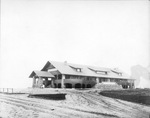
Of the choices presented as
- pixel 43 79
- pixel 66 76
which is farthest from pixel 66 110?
pixel 43 79

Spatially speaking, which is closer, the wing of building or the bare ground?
the bare ground

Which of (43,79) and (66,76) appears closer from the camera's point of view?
(66,76)

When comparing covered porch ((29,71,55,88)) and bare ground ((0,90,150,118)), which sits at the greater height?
covered porch ((29,71,55,88))

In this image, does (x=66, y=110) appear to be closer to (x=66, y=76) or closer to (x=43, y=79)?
(x=66, y=76)

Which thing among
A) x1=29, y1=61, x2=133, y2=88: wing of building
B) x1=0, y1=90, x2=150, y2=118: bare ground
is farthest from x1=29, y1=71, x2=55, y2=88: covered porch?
x1=0, y1=90, x2=150, y2=118: bare ground

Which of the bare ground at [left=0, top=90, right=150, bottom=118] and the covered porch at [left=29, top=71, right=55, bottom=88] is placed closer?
the bare ground at [left=0, top=90, right=150, bottom=118]

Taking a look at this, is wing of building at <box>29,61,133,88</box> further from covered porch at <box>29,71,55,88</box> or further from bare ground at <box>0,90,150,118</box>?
bare ground at <box>0,90,150,118</box>

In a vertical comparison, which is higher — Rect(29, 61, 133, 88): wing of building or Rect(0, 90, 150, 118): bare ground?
Rect(29, 61, 133, 88): wing of building

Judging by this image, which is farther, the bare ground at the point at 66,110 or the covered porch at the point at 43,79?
the covered porch at the point at 43,79

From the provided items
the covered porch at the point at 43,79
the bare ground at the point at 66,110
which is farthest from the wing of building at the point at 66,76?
the bare ground at the point at 66,110

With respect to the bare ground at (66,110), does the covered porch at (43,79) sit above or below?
above

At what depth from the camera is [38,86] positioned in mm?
38656

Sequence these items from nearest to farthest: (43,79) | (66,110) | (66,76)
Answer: (66,110) < (66,76) < (43,79)

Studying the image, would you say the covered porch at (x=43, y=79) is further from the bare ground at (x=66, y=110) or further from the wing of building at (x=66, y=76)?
the bare ground at (x=66, y=110)
